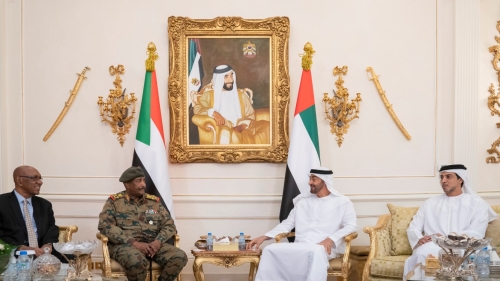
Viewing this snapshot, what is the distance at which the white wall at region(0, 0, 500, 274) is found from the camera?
294 inches

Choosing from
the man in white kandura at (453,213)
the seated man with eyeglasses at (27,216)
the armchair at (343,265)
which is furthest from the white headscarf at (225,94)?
the man in white kandura at (453,213)

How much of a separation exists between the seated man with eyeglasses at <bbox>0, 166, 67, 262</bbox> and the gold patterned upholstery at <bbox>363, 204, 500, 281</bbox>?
2.93 metres

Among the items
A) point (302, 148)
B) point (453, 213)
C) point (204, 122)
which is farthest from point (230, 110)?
point (453, 213)

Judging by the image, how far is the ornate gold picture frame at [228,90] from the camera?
24.3 feet

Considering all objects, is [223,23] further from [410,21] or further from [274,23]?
[410,21]

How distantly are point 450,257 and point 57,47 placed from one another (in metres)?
4.85

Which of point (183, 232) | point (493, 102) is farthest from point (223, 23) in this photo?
point (493, 102)

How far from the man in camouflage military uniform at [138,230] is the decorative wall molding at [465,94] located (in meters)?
3.33

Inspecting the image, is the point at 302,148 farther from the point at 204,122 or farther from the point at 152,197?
the point at 152,197

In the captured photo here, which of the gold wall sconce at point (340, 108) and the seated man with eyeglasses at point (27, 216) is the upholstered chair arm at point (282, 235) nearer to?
the gold wall sconce at point (340, 108)

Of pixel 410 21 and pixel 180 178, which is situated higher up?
pixel 410 21

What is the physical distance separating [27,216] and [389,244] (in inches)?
138

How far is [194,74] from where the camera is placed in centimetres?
745

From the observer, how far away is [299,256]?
627 cm
